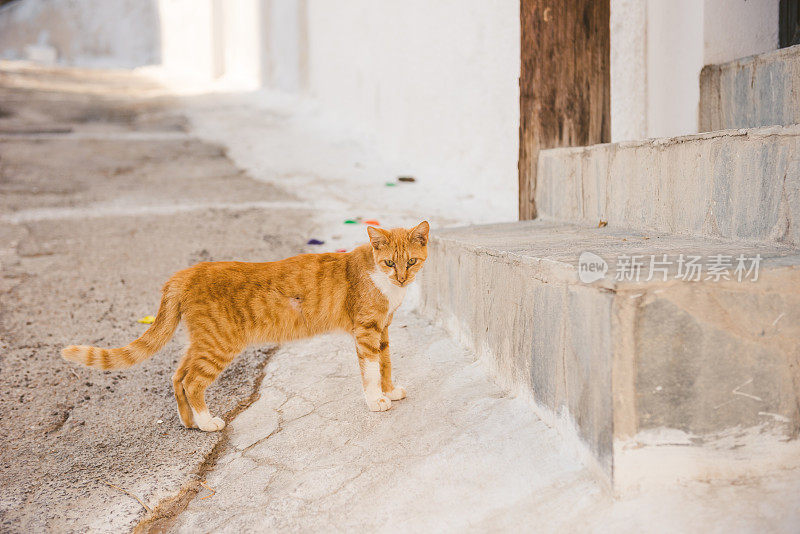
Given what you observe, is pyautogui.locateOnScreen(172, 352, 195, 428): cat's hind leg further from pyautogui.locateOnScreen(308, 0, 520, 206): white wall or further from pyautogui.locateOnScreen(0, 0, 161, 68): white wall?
pyautogui.locateOnScreen(0, 0, 161, 68): white wall

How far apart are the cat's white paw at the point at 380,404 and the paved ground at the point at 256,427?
34 millimetres

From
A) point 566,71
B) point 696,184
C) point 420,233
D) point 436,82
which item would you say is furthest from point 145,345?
point 436,82

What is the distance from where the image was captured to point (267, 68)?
10875 millimetres

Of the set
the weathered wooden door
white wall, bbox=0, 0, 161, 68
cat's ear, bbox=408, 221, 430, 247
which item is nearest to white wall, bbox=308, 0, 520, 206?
the weathered wooden door

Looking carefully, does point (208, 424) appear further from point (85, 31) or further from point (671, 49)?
point (85, 31)

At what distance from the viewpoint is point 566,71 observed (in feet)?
10.6

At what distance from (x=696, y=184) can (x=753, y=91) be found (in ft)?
2.92

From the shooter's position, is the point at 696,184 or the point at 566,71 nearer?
the point at 696,184

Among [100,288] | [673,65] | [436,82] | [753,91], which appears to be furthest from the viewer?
[436,82]

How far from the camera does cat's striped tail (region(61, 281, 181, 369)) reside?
214cm

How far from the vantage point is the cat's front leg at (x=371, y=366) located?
2295 millimetres

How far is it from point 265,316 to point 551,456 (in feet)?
3.68

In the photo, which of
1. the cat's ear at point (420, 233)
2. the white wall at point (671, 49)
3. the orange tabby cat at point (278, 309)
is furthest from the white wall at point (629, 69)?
the orange tabby cat at point (278, 309)

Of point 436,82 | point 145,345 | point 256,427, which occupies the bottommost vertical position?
Result: point 256,427
